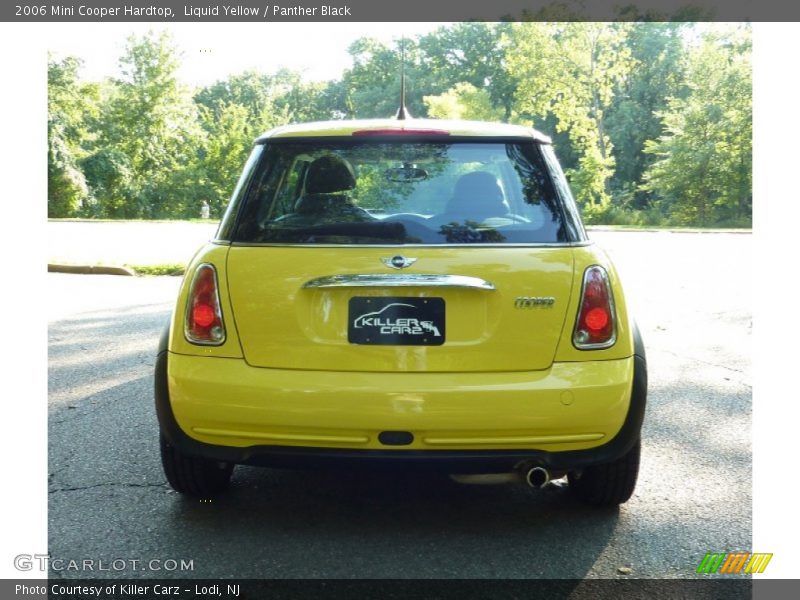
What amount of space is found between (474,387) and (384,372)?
1.11 feet

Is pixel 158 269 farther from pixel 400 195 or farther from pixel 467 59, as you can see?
pixel 467 59

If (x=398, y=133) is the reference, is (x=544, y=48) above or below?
above

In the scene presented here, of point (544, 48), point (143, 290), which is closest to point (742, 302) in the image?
point (143, 290)

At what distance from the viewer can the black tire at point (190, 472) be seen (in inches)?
144

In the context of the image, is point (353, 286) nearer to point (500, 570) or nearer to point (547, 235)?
point (547, 235)

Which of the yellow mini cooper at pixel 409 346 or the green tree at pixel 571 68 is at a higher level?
the green tree at pixel 571 68

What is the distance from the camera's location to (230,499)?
3854 millimetres

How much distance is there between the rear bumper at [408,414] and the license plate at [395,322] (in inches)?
5.2

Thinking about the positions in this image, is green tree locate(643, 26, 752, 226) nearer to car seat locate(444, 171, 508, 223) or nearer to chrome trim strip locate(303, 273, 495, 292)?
car seat locate(444, 171, 508, 223)

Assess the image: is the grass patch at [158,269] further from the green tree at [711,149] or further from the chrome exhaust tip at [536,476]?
the green tree at [711,149]

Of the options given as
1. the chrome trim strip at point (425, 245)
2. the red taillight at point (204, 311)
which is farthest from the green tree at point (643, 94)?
the red taillight at point (204, 311)

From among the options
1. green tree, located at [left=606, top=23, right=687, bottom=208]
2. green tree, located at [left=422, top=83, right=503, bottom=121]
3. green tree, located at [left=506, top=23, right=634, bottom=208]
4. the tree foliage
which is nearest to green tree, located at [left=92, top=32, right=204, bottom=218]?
the tree foliage

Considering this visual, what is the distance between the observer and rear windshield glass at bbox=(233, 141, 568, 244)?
3.42 m

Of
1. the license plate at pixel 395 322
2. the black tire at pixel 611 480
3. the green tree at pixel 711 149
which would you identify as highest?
the green tree at pixel 711 149
